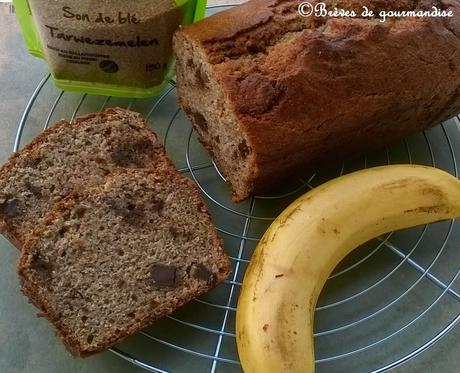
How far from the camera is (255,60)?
164 cm

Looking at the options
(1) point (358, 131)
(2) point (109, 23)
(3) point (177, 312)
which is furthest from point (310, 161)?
(2) point (109, 23)

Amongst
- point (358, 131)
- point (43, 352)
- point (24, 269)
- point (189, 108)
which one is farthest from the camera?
point (189, 108)

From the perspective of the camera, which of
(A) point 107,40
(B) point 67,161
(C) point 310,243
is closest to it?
(C) point 310,243

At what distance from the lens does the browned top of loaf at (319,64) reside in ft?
5.17

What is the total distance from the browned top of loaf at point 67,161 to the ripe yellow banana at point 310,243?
0.42 m

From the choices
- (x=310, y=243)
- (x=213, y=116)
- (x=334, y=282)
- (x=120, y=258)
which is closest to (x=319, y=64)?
(x=213, y=116)

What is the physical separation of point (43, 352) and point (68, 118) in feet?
2.55

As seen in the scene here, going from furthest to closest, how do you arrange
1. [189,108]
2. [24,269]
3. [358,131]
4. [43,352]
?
[189,108]
[358,131]
[43,352]
[24,269]

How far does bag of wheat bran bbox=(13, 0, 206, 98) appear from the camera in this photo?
5.65 ft

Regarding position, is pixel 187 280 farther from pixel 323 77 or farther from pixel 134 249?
A: pixel 323 77

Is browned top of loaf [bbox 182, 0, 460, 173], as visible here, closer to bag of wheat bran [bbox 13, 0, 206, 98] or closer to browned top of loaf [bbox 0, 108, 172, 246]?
bag of wheat bran [bbox 13, 0, 206, 98]

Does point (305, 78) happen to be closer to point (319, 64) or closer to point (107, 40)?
point (319, 64)

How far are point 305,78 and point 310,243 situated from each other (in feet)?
1.40

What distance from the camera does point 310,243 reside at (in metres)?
1.50
